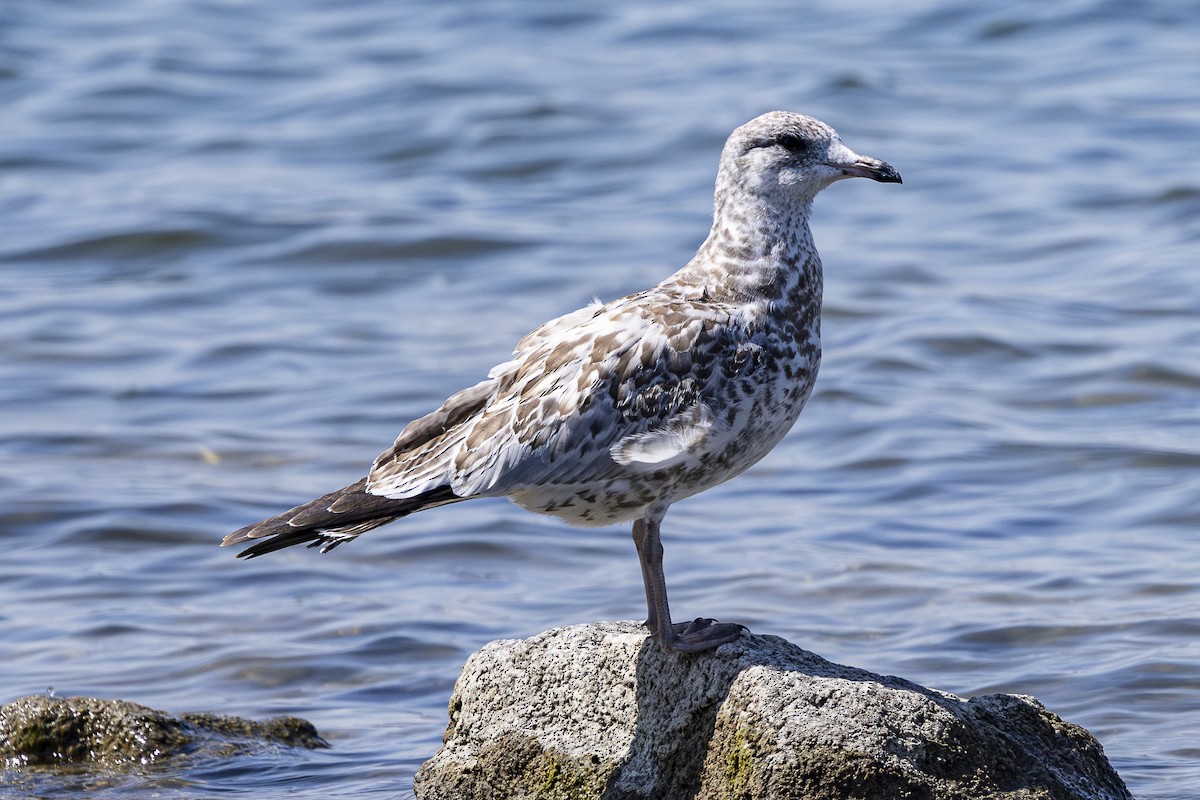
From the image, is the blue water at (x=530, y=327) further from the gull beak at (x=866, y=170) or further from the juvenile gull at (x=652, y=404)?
the gull beak at (x=866, y=170)

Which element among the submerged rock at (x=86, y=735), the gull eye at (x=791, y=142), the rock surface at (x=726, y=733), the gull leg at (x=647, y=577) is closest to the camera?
the rock surface at (x=726, y=733)

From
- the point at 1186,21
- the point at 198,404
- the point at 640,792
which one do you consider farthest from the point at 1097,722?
the point at 1186,21

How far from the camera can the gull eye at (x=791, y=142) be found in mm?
5707

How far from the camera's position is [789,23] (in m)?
21.3

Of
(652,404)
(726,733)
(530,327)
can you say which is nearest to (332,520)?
(652,404)

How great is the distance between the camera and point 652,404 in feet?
17.6

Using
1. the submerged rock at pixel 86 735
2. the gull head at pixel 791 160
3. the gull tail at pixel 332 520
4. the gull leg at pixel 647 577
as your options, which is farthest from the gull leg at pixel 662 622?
the submerged rock at pixel 86 735

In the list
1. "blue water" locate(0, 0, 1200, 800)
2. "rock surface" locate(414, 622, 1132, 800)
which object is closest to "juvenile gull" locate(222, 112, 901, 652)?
"rock surface" locate(414, 622, 1132, 800)

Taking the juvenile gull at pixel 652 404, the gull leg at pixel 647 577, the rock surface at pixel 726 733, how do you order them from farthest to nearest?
the gull leg at pixel 647 577 < the juvenile gull at pixel 652 404 < the rock surface at pixel 726 733

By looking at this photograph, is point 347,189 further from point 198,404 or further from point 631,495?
point 631,495

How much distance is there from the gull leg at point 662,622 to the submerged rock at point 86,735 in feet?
6.73

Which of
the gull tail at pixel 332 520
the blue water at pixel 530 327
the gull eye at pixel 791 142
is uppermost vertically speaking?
the gull eye at pixel 791 142

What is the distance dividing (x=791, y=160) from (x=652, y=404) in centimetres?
94

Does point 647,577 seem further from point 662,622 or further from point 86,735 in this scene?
point 86,735
